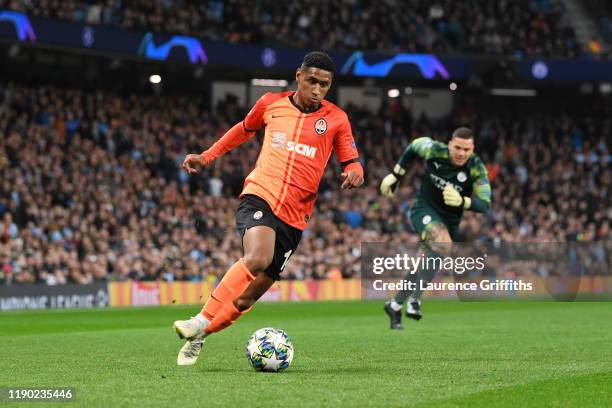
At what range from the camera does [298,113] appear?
383 inches

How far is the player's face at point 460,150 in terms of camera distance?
14.5 m

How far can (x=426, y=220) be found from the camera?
49.6ft

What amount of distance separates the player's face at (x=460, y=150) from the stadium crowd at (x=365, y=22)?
2013 centimetres

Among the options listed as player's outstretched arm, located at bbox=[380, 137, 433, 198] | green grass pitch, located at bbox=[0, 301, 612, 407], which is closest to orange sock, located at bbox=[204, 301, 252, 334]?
green grass pitch, located at bbox=[0, 301, 612, 407]

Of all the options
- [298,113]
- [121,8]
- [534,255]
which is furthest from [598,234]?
[298,113]

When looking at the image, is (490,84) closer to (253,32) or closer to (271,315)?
(253,32)

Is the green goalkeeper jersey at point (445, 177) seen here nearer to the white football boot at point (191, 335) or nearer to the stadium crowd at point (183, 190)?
the white football boot at point (191, 335)

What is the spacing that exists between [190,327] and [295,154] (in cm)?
166

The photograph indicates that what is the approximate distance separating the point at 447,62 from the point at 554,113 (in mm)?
8491

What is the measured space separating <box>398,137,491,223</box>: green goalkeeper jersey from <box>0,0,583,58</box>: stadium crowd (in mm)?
19606

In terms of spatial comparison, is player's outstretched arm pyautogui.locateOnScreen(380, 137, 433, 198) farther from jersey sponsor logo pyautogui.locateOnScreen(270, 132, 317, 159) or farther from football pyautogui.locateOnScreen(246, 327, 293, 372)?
football pyautogui.locateOnScreen(246, 327, 293, 372)

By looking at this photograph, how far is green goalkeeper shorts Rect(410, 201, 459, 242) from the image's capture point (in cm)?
1507

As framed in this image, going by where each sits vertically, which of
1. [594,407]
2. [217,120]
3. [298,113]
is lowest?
[594,407]
